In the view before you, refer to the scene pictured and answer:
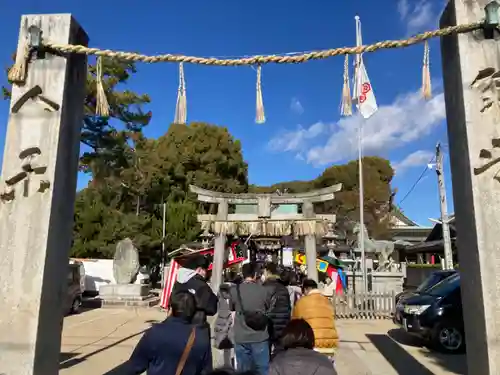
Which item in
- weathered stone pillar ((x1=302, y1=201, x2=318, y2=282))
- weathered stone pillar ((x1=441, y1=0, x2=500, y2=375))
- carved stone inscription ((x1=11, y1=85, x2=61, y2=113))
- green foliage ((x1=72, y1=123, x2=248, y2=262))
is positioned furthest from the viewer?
green foliage ((x1=72, y1=123, x2=248, y2=262))

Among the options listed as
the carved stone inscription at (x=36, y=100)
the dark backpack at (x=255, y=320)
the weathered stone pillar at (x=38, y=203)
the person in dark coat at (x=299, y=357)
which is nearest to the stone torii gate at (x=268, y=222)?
the dark backpack at (x=255, y=320)

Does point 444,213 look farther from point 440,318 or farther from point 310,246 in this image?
point 440,318

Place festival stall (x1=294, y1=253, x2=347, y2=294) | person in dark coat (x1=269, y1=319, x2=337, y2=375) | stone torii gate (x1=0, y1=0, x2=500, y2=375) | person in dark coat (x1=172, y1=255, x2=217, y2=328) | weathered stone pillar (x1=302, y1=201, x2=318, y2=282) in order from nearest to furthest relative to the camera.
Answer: person in dark coat (x1=269, y1=319, x2=337, y2=375) → person in dark coat (x1=172, y1=255, x2=217, y2=328) → stone torii gate (x1=0, y1=0, x2=500, y2=375) → weathered stone pillar (x1=302, y1=201, x2=318, y2=282) → festival stall (x1=294, y1=253, x2=347, y2=294)

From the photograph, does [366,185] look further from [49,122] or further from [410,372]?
[49,122]

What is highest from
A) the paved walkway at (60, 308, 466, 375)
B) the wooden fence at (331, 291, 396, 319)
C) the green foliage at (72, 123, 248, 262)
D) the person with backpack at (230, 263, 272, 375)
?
the green foliage at (72, 123, 248, 262)

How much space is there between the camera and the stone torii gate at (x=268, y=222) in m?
14.7

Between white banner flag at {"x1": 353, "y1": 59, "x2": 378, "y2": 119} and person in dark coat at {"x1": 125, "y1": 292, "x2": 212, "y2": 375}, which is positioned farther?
white banner flag at {"x1": 353, "y1": 59, "x2": 378, "y2": 119}

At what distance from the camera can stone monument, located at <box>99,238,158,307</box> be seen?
54.2 ft

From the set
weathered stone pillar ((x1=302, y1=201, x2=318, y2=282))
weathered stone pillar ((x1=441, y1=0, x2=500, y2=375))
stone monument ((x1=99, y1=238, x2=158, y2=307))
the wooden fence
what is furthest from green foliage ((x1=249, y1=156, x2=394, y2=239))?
weathered stone pillar ((x1=441, y1=0, x2=500, y2=375))

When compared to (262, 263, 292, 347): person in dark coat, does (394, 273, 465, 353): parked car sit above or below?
below

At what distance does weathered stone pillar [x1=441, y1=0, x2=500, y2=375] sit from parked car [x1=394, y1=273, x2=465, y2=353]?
5133 mm

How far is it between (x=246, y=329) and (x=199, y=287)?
32.3 inches

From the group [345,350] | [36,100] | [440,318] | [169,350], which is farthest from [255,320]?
[440,318]

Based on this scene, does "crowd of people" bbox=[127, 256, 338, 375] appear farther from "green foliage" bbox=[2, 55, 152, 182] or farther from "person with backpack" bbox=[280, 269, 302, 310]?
"green foliage" bbox=[2, 55, 152, 182]
